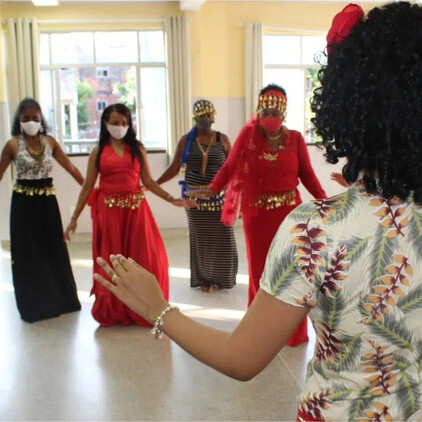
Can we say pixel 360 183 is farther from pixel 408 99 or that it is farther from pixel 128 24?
pixel 128 24

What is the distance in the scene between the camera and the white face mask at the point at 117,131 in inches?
153

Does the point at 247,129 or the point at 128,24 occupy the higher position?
the point at 128,24

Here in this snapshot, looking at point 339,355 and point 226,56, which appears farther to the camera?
point 226,56

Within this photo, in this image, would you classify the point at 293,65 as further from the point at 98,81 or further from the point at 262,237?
the point at 262,237

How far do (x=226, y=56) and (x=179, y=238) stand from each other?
260 centimetres

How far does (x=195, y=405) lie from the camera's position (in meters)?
2.76

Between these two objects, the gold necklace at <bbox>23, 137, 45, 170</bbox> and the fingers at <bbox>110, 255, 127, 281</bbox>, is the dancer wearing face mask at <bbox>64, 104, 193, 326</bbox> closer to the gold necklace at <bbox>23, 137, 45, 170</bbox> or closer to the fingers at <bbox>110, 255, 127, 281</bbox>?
the gold necklace at <bbox>23, 137, 45, 170</bbox>

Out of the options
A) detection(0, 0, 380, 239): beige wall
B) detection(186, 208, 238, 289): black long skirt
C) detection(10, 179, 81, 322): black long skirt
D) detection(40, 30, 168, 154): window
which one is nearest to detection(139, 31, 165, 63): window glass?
detection(40, 30, 168, 154): window

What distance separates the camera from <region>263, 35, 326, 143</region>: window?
25.8 ft

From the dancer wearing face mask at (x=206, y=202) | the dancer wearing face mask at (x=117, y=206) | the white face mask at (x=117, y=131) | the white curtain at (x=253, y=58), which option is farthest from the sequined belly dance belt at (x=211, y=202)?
the white curtain at (x=253, y=58)

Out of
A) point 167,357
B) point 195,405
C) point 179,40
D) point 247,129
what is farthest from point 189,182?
point 179,40

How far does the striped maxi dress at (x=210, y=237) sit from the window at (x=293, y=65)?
345 centimetres

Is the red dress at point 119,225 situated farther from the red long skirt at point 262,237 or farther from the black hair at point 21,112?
the red long skirt at point 262,237

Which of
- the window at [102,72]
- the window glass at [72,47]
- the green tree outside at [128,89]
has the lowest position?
the green tree outside at [128,89]
